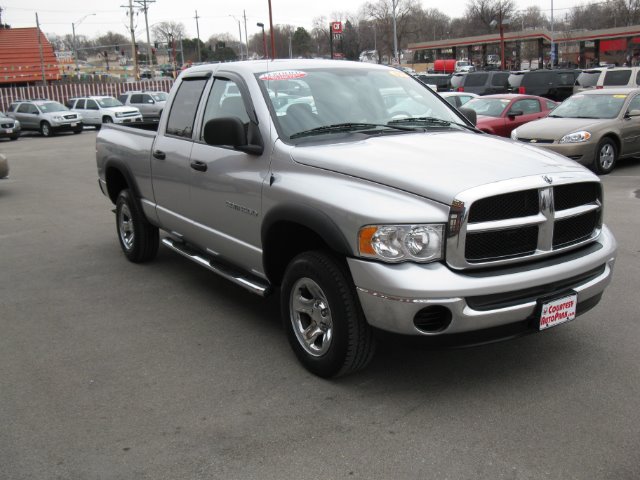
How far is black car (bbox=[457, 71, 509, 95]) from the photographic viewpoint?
88.6ft

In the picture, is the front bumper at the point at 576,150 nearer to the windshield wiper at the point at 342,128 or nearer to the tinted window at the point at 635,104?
the tinted window at the point at 635,104

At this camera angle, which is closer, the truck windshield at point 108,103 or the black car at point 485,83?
the black car at point 485,83

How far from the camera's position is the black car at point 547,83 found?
80.7ft

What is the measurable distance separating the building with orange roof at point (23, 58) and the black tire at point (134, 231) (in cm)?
4986

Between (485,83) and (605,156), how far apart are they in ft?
56.3

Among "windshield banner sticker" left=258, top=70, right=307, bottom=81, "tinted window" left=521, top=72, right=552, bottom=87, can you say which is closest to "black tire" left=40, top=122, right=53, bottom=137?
"tinted window" left=521, top=72, right=552, bottom=87

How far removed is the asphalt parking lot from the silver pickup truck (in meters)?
0.37

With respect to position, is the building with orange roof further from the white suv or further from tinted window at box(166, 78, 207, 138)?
tinted window at box(166, 78, 207, 138)

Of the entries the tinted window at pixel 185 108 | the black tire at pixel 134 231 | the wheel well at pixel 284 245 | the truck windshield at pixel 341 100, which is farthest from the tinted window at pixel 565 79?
the wheel well at pixel 284 245

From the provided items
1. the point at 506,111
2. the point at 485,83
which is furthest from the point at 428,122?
the point at 485,83

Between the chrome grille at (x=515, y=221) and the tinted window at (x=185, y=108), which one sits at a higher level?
the tinted window at (x=185, y=108)

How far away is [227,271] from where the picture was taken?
203 inches

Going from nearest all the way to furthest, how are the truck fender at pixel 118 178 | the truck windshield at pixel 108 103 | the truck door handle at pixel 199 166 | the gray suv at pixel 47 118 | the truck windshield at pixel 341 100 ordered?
the truck windshield at pixel 341 100 < the truck door handle at pixel 199 166 < the truck fender at pixel 118 178 < the gray suv at pixel 47 118 < the truck windshield at pixel 108 103

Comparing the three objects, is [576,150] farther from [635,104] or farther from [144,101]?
[144,101]
